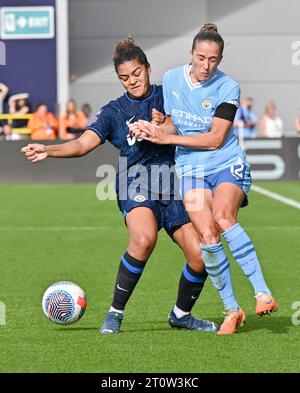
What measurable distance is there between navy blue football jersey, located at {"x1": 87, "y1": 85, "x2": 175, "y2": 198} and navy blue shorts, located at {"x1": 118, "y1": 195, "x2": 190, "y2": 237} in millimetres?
100

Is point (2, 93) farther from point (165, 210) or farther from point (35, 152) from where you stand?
point (35, 152)

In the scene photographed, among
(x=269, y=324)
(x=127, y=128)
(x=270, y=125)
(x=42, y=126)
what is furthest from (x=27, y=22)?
(x=269, y=324)

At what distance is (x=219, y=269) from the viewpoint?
7.79 m

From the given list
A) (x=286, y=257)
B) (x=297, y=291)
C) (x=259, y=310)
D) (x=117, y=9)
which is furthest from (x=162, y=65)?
(x=259, y=310)

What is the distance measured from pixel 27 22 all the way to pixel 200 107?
1000 inches

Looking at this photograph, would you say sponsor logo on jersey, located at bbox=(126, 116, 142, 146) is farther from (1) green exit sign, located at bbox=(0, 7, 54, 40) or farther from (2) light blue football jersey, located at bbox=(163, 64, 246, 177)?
(1) green exit sign, located at bbox=(0, 7, 54, 40)

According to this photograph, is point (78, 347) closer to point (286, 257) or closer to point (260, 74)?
point (286, 257)

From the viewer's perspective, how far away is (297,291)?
10.1m

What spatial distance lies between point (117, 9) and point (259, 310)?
28.6m

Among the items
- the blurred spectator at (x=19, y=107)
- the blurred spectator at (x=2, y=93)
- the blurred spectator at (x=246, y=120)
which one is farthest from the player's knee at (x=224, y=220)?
the blurred spectator at (x=2, y=93)
